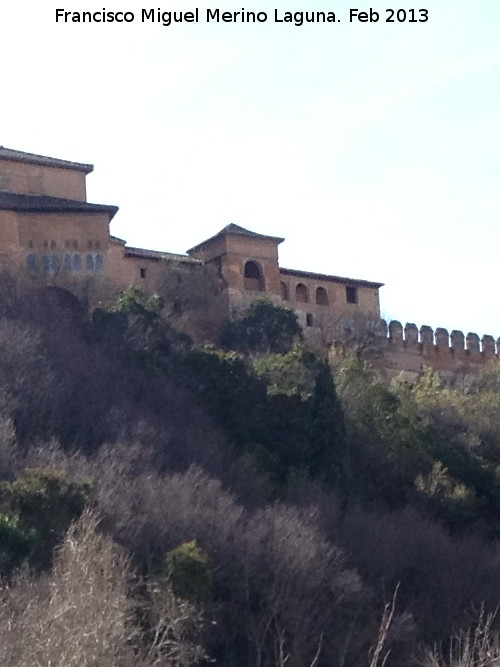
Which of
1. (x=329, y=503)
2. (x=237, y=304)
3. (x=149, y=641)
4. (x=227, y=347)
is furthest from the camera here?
(x=237, y=304)

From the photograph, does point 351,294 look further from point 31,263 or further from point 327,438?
point 327,438

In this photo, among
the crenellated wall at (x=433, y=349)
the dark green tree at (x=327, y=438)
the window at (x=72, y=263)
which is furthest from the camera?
the crenellated wall at (x=433, y=349)

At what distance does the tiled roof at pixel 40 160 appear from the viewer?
39969 millimetres

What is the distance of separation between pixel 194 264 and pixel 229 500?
17.1 meters

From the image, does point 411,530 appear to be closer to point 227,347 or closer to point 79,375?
point 79,375

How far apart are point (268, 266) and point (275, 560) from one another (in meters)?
20.2

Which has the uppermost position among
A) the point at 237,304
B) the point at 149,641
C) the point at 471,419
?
the point at 237,304

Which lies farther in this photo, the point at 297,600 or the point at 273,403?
the point at 273,403

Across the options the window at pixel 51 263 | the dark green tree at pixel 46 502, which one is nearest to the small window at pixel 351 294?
the window at pixel 51 263

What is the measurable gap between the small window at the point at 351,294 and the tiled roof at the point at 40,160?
24.7 feet

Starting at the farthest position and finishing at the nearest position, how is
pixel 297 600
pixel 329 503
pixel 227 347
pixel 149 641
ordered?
1. pixel 227 347
2. pixel 329 503
3. pixel 297 600
4. pixel 149 641

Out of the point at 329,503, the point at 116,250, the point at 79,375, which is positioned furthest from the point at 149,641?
the point at 116,250

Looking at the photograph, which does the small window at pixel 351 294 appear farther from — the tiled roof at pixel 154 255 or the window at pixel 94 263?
the window at pixel 94 263

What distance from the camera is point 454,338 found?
143 feet
